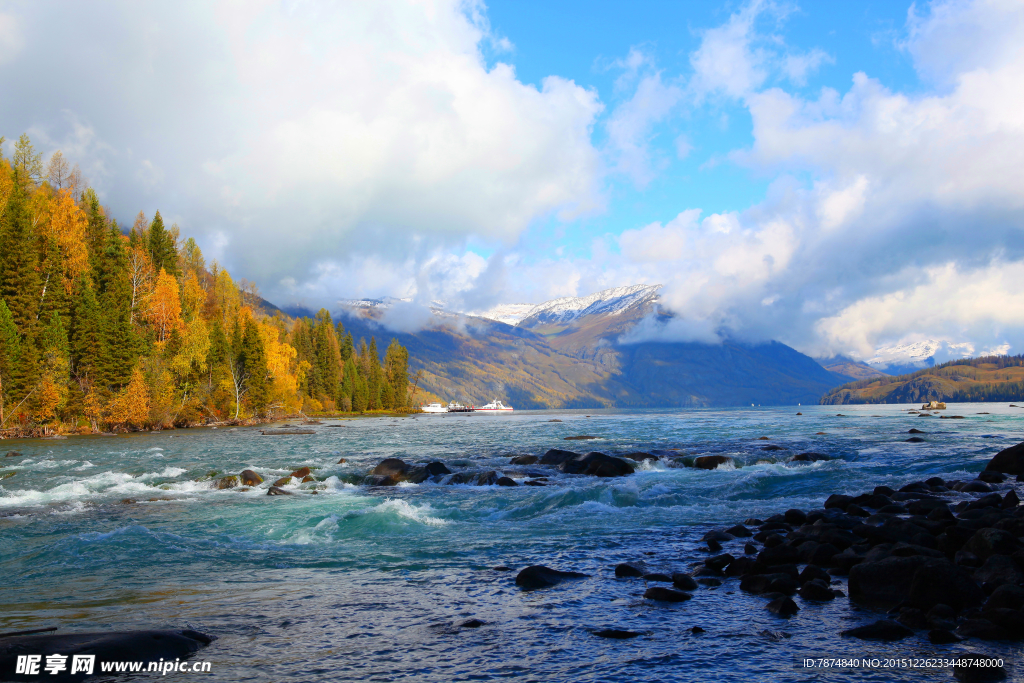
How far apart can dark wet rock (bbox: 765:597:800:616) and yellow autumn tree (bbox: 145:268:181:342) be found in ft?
275

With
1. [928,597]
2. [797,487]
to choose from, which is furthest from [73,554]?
[797,487]

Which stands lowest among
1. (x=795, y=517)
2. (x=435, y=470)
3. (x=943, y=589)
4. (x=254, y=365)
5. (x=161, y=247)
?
(x=435, y=470)

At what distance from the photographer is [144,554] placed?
16156 millimetres

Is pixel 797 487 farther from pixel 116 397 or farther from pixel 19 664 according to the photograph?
pixel 116 397

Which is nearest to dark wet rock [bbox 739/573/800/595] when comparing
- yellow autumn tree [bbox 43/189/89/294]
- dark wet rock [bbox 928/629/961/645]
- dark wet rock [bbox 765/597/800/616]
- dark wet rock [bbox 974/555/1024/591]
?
dark wet rock [bbox 765/597/800/616]

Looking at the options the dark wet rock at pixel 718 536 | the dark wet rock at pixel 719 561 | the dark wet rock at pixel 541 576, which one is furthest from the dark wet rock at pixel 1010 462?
the dark wet rock at pixel 541 576

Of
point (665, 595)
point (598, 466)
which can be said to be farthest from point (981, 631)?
point (598, 466)

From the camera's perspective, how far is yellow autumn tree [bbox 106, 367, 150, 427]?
222 ft

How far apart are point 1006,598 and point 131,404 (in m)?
81.3

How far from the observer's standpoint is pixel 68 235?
208ft

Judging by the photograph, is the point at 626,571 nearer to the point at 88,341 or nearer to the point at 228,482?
the point at 228,482

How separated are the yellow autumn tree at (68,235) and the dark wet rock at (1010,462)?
8496cm

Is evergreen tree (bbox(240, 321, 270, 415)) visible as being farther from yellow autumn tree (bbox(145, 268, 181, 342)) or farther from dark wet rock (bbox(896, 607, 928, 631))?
dark wet rock (bbox(896, 607, 928, 631))

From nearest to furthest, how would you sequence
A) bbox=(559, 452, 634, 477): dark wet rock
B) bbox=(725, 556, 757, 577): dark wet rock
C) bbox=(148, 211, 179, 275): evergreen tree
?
bbox=(725, 556, 757, 577): dark wet rock
bbox=(559, 452, 634, 477): dark wet rock
bbox=(148, 211, 179, 275): evergreen tree
